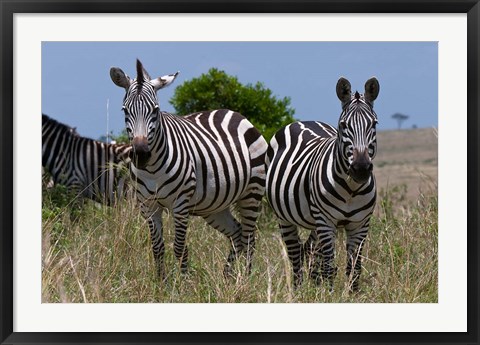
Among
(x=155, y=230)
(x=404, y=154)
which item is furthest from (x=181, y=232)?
(x=404, y=154)

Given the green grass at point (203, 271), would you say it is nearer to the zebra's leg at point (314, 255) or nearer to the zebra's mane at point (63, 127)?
the zebra's leg at point (314, 255)

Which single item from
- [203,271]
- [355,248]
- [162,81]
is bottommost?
[203,271]

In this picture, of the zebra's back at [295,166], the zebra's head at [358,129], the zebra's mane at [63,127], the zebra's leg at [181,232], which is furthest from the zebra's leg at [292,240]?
the zebra's mane at [63,127]

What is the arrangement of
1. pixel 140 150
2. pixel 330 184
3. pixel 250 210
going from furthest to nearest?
pixel 250 210
pixel 140 150
pixel 330 184

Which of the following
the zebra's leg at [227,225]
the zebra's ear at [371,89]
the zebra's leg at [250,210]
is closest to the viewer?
the zebra's ear at [371,89]

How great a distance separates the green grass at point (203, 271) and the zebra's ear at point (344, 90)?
1419 millimetres

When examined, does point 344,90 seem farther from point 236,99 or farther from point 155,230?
point 236,99

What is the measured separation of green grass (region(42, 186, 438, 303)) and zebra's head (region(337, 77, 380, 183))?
0.84 metres

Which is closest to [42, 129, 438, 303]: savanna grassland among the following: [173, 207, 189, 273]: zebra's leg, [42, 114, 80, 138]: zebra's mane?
[173, 207, 189, 273]: zebra's leg

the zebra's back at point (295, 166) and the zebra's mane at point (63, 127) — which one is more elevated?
the zebra's mane at point (63, 127)

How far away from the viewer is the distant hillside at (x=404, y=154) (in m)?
36.8

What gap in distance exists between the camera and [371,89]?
715cm

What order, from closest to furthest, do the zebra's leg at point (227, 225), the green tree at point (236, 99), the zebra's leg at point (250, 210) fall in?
the zebra's leg at point (250, 210), the zebra's leg at point (227, 225), the green tree at point (236, 99)

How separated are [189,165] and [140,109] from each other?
3.14 feet
